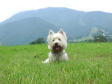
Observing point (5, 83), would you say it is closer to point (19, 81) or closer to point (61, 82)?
point (19, 81)

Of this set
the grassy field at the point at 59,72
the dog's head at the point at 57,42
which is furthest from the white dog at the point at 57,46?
the grassy field at the point at 59,72

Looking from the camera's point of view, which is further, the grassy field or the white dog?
the white dog

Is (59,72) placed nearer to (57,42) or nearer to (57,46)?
(57,42)

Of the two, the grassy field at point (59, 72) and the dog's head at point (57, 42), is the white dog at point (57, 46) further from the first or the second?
the grassy field at point (59, 72)

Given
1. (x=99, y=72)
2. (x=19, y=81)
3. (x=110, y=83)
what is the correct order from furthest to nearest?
(x=99, y=72) < (x=19, y=81) < (x=110, y=83)

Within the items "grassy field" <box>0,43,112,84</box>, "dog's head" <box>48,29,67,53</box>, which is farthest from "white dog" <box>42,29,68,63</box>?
"grassy field" <box>0,43,112,84</box>

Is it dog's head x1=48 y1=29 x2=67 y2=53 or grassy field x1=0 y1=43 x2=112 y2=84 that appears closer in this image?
grassy field x1=0 y1=43 x2=112 y2=84

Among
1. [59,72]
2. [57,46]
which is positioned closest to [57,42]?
[57,46]

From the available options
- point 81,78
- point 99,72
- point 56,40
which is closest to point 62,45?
point 56,40

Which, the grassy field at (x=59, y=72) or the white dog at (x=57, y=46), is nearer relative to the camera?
the grassy field at (x=59, y=72)

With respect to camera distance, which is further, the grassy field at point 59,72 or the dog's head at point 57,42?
the dog's head at point 57,42

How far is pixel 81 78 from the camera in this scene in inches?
184

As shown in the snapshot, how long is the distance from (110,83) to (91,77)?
696 millimetres

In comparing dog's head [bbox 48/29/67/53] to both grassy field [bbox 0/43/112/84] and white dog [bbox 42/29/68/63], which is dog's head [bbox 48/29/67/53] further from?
grassy field [bbox 0/43/112/84]
